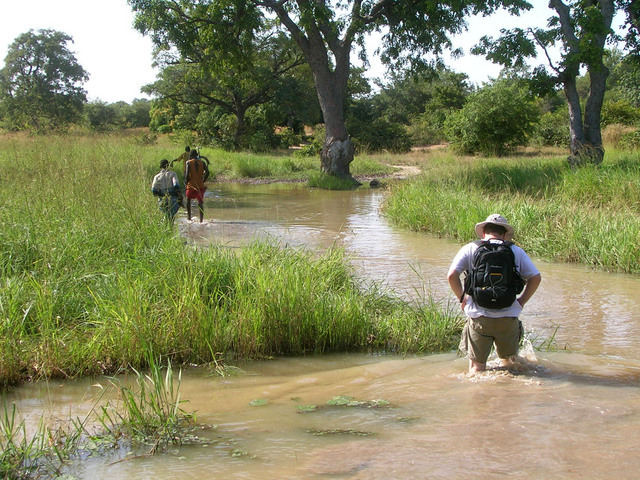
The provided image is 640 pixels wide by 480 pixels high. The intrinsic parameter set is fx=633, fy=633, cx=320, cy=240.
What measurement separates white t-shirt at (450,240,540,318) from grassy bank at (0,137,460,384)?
110 centimetres

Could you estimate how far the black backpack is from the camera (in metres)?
4.99

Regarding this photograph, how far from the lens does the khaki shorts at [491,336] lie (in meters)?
5.18

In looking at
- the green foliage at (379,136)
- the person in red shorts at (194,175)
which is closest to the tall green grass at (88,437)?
the person in red shorts at (194,175)

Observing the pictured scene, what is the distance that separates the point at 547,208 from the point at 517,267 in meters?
7.43

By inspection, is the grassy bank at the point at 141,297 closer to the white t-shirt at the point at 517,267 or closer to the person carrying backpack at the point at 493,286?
the person carrying backpack at the point at 493,286

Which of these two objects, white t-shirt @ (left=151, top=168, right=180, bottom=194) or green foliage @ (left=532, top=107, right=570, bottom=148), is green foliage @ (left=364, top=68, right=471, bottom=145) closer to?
green foliage @ (left=532, top=107, right=570, bottom=148)

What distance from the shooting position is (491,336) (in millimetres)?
5250

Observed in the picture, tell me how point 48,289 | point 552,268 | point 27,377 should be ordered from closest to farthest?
point 27,377 < point 48,289 < point 552,268

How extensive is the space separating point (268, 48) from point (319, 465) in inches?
1611

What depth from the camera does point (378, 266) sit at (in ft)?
33.5

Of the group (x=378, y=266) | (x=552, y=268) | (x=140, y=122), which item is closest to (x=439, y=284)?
(x=378, y=266)

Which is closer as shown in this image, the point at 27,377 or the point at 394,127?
the point at 27,377

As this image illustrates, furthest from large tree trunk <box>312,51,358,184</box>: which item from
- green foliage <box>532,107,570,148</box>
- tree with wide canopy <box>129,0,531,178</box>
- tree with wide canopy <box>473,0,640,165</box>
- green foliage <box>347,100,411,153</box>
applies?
green foliage <box>532,107,570,148</box>

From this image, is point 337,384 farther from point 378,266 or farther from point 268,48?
point 268,48
